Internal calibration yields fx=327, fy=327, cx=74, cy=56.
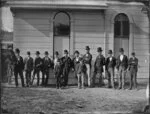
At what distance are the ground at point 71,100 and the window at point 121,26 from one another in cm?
431

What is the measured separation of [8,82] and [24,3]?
4.35 metres

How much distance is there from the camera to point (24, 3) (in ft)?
57.3

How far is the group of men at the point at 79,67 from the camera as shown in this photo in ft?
49.3

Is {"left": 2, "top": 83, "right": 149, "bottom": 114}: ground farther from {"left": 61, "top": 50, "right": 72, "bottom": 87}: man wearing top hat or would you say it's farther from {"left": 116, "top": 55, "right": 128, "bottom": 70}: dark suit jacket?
{"left": 116, "top": 55, "right": 128, "bottom": 70}: dark suit jacket

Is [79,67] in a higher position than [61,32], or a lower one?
lower

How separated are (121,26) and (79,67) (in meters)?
4.43

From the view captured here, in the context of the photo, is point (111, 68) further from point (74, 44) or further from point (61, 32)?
point (61, 32)

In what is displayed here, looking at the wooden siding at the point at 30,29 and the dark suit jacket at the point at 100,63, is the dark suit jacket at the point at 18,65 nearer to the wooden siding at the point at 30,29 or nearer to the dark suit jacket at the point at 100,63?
the wooden siding at the point at 30,29

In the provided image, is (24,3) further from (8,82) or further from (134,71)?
(134,71)

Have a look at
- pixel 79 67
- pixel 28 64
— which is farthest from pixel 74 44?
pixel 28 64

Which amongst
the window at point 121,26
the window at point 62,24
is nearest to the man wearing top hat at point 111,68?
the window at point 121,26

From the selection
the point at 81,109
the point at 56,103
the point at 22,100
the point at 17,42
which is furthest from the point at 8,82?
the point at 81,109

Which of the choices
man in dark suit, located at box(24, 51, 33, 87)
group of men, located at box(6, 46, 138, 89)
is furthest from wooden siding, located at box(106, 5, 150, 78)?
man in dark suit, located at box(24, 51, 33, 87)

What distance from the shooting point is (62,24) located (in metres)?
18.0
